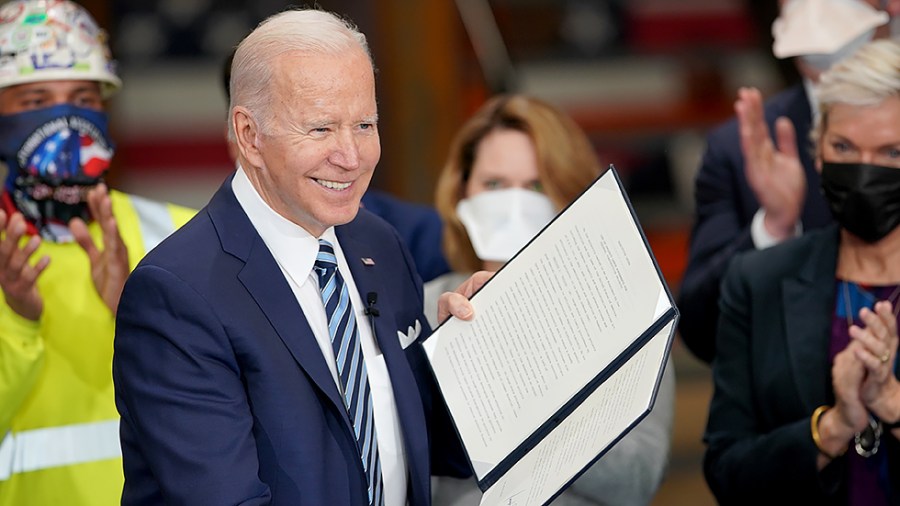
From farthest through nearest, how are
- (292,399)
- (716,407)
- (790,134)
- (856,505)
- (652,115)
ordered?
(652,115) < (790,134) < (716,407) < (856,505) < (292,399)

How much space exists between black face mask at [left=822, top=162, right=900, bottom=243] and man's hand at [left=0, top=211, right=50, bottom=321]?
1705mm

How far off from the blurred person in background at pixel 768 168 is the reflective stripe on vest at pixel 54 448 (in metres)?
1.52

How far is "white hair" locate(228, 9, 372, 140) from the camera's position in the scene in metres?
2.15

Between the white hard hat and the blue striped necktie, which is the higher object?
the white hard hat

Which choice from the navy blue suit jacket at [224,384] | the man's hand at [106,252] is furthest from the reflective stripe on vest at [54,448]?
the navy blue suit jacket at [224,384]

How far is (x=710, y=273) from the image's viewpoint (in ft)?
11.6

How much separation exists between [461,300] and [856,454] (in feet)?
3.58

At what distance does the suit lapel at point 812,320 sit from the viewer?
2.94 meters

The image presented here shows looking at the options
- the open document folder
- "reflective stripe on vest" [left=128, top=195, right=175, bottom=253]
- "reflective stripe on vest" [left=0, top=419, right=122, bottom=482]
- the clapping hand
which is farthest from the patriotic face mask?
the clapping hand

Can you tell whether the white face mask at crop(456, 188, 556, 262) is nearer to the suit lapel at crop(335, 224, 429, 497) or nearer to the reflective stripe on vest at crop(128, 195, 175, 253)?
the reflective stripe on vest at crop(128, 195, 175, 253)

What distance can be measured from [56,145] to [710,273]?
5.44 ft

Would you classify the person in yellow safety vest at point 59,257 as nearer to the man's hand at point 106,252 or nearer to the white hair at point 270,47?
the man's hand at point 106,252

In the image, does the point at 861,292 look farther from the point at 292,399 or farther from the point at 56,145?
the point at 56,145

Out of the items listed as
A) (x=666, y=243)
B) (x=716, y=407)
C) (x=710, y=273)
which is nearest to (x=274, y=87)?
(x=716, y=407)
